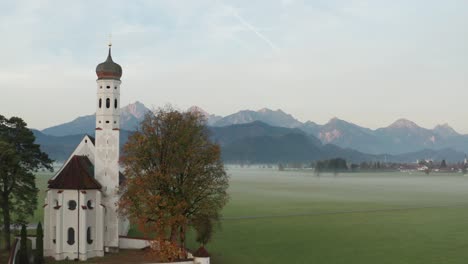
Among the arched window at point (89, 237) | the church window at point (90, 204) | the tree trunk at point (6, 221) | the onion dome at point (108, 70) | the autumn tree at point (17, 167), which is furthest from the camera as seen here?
the onion dome at point (108, 70)

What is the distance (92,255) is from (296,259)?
19.6 meters

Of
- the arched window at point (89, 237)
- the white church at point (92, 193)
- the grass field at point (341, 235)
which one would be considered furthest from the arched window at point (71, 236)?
the grass field at point (341, 235)

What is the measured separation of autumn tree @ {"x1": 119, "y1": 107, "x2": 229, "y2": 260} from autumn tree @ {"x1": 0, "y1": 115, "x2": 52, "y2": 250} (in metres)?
10.7

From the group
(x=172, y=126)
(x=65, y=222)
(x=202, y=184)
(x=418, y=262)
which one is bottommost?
(x=418, y=262)

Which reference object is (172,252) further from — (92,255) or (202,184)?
(92,255)

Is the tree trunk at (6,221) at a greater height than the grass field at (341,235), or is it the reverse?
the tree trunk at (6,221)

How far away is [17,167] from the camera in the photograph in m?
49.5

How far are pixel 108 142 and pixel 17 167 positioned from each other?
9204 mm

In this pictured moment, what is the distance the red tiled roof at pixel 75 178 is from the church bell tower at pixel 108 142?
1.71m

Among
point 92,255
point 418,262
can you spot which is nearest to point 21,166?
point 92,255

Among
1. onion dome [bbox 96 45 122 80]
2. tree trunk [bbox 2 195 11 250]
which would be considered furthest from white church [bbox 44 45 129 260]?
tree trunk [bbox 2 195 11 250]

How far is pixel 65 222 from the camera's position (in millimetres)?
49094

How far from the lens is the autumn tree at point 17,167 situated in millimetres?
48531

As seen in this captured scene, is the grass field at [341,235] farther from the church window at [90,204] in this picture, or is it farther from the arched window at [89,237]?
the church window at [90,204]
